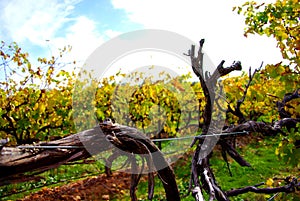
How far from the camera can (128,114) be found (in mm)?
7137

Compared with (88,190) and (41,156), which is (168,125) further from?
(41,156)

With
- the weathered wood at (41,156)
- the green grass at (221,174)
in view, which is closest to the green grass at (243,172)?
the green grass at (221,174)

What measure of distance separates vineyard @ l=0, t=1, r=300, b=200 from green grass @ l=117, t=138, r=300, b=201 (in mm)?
19

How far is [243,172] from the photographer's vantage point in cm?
561

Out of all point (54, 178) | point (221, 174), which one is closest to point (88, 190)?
point (54, 178)

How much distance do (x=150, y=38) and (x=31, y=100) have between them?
220 cm

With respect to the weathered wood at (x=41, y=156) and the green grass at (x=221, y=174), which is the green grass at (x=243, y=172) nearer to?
the green grass at (x=221, y=174)

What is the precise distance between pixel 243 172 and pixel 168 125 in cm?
262

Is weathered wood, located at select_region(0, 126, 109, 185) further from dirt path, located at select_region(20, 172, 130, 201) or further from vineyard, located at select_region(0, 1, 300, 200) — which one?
dirt path, located at select_region(20, 172, 130, 201)

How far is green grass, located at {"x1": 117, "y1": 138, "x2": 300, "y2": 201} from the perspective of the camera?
469 cm

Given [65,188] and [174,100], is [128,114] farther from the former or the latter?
[65,188]

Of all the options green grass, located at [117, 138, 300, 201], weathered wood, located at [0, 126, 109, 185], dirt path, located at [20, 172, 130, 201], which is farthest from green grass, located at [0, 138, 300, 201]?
weathered wood, located at [0, 126, 109, 185]

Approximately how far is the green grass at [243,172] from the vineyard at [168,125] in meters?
0.02

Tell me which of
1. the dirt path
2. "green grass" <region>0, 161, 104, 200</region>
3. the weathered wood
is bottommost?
the dirt path
